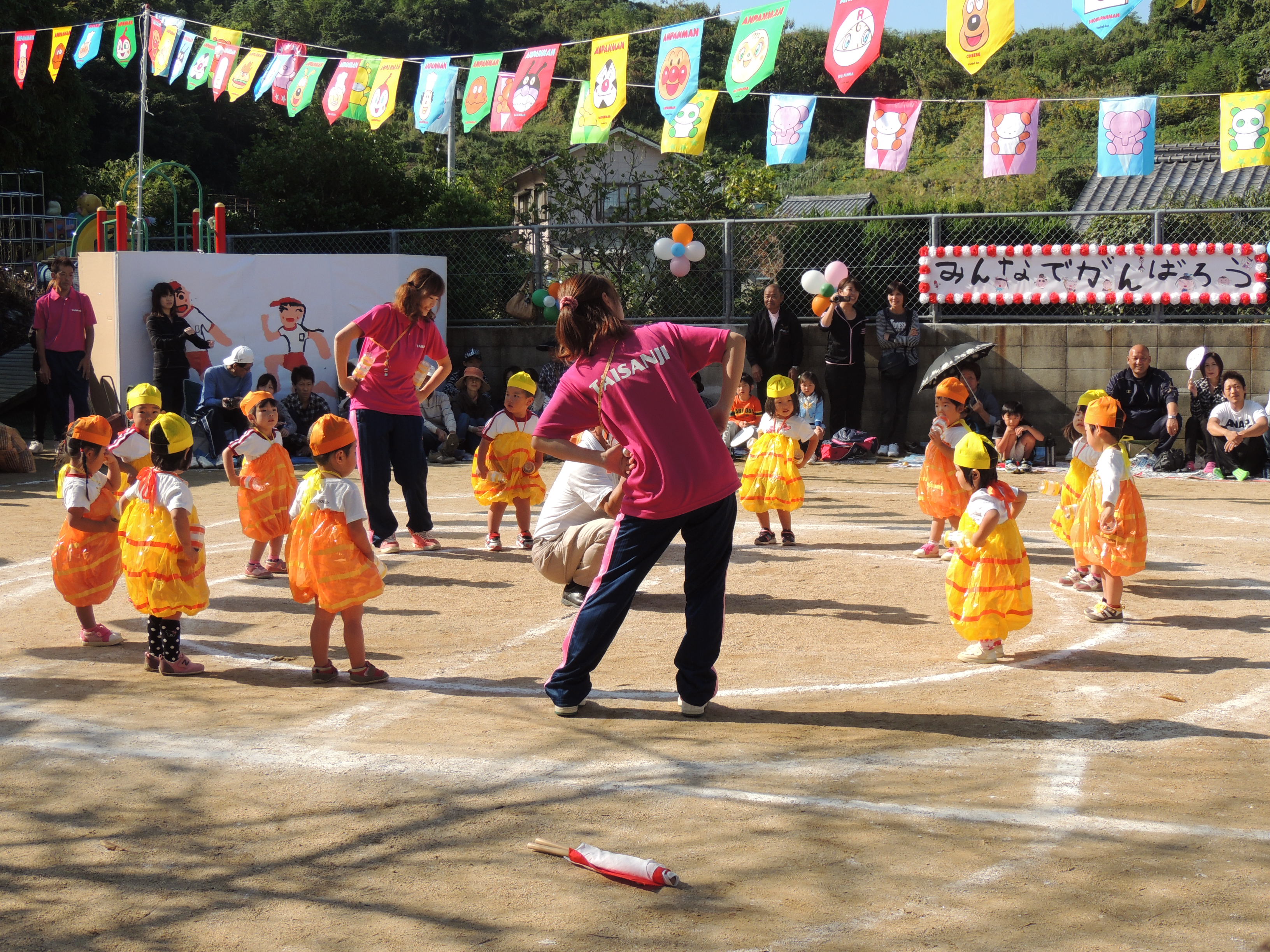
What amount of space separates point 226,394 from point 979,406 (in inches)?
330

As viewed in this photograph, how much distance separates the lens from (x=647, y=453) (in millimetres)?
5117

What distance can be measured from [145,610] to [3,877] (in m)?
2.49

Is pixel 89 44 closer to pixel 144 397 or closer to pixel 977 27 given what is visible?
pixel 144 397

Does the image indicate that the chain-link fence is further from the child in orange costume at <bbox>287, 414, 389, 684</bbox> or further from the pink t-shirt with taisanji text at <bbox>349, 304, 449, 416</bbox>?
the child in orange costume at <bbox>287, 414, 389, 684</bbox>

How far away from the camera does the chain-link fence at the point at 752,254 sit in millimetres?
14781

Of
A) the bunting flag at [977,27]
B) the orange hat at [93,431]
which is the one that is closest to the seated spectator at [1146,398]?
the bunting flag at [977,27]

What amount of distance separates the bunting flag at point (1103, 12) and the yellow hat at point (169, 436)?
7.52 meters

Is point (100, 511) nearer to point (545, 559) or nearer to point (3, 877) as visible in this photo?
point (545, 559)

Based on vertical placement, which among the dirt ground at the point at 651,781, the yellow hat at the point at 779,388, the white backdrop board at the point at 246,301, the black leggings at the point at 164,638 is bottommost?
the dirt ground at the point at 651,781

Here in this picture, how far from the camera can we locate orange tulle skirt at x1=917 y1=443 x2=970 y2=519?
887cm

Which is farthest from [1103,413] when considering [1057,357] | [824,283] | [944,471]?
[824,283]

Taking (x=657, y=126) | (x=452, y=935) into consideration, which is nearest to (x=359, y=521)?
(x=452, y=935)

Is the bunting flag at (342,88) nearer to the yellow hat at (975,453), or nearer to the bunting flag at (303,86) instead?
the bunting flag at (303,86)

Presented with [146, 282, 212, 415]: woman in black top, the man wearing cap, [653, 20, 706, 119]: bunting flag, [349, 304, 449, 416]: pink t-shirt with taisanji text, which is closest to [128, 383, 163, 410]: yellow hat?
[349, 304, 449, 416]: pink t-shirt with taisanji text
